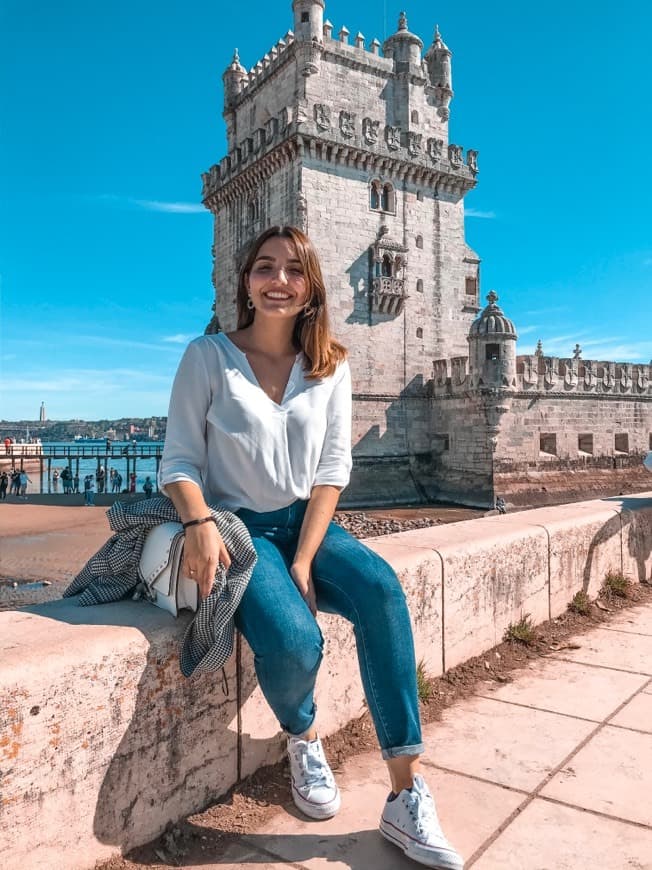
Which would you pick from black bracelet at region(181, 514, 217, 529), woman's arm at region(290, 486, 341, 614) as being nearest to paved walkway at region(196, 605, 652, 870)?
woman's arm at region(290, 486, 341, 614)

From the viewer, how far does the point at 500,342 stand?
24.3m

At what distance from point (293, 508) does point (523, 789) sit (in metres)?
1.43

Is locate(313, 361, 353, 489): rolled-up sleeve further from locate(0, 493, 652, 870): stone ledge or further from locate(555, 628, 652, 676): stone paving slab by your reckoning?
locate(555, 628, 652, 676): stone paving slab

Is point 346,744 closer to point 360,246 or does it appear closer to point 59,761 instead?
point 59,761

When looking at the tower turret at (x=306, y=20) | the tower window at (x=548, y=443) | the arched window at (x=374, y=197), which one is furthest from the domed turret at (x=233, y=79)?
the tower window at (x=548, y=443)

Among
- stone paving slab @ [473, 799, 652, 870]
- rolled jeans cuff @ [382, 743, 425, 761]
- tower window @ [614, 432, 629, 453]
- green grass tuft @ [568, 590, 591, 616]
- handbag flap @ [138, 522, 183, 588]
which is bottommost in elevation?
stone paving slab @ [473, 799, 652, 870]

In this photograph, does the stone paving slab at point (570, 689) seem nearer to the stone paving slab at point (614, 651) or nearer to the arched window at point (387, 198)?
the stone paving slab at point (614, 651)

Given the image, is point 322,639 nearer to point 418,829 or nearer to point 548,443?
point 418,829

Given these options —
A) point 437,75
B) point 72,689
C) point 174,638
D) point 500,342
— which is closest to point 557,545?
Answer: point 174,638

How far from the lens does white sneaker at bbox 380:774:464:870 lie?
2141mm

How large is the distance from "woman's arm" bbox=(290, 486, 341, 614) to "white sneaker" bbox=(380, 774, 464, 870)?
28.3 inches

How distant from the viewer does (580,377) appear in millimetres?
27594

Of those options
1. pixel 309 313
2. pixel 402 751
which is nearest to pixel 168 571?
pixel 402 751

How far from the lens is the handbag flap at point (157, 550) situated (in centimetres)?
251
